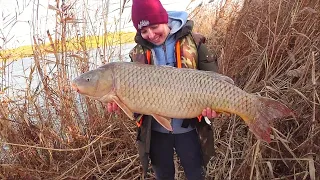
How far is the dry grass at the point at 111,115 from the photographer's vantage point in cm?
Answer: 290

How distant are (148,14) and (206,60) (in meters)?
0.42

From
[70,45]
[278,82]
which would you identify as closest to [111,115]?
[70,45]

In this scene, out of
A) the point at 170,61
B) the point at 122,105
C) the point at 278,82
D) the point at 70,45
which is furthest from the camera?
the point at 70,45

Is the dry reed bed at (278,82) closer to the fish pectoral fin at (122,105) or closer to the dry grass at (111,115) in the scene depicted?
the dry grass at (111,115)

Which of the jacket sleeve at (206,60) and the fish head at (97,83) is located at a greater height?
the jacket sleeve at (206,60)

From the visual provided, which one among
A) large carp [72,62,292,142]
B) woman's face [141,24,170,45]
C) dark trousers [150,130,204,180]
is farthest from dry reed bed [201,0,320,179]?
woman's face [141,24,170,45]

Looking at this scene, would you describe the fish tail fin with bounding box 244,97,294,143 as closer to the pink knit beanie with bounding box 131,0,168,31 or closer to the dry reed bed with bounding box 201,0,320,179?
the dry reed bed with bounding box 201,0,320,179

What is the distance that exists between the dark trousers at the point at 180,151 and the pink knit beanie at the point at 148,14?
0.66 meters

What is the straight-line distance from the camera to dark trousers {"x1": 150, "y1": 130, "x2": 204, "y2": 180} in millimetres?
2289

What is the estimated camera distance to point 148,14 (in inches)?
84.1

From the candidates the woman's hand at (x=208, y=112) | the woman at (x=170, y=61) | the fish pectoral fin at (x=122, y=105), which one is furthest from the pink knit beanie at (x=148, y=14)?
the woman's hand at (x=208, y=112)

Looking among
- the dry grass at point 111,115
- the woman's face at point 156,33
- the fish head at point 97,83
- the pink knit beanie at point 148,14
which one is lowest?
the dry grass at point 111,115

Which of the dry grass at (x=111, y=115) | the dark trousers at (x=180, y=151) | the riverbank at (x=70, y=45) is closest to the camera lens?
the dark trousers at (x=180, y=151)

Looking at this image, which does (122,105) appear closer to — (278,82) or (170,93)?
(170,93)
